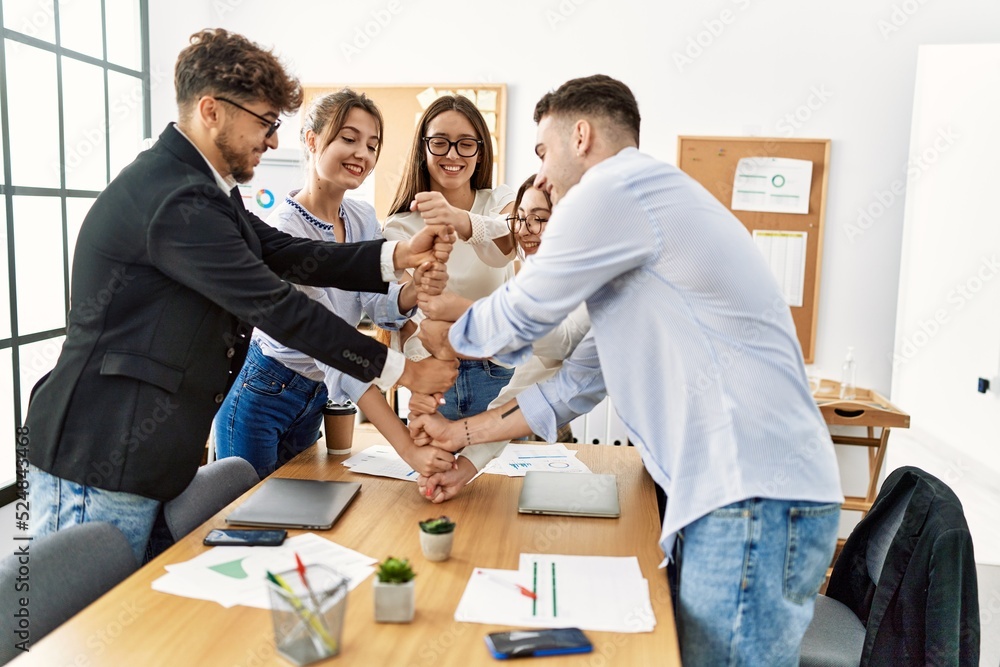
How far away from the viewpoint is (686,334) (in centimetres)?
142

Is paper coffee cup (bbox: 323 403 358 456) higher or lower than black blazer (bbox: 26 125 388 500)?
lower

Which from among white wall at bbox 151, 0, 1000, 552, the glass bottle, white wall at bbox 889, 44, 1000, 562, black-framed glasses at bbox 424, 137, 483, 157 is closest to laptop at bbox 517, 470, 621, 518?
black-framed glasses at bbox 424, 137, 483, 157

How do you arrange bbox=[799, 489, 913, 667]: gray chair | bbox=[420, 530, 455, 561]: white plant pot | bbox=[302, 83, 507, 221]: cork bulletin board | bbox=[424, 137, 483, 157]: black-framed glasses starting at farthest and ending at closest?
1. bbox=[302, 83, 507, 221]: cork bulletin board
2. bbox=[424, 137, 483, 157]: black-framed glasses
3. bbox=[799, 489, 913, 667]: gray chair
4. bbox=[420, 530, 455, 561]: white plant pot

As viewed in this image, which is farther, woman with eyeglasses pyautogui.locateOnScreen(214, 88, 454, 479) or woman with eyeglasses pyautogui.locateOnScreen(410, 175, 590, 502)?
woman with eyeglasses pyautogui.locateOnScreen(214, 88, 454, 479)

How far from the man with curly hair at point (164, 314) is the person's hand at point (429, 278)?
476 mm

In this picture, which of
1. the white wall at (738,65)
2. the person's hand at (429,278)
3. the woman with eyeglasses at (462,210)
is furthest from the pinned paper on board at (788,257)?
the person's hand at (429,278)

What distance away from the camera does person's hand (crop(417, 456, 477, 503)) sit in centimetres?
195

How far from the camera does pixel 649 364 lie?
1479mm

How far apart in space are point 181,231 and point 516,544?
3.01ft

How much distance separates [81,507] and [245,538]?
1.10 ft

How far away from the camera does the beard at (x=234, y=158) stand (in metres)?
1.73

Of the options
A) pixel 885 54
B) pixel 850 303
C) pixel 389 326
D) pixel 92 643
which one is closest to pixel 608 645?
pixel 92 643

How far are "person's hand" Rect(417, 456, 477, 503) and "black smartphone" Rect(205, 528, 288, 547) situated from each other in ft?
1.30

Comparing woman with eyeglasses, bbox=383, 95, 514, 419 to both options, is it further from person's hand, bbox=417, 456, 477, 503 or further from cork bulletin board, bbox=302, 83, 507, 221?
cork bulletin board, bbox=302, 83, 507, 221
